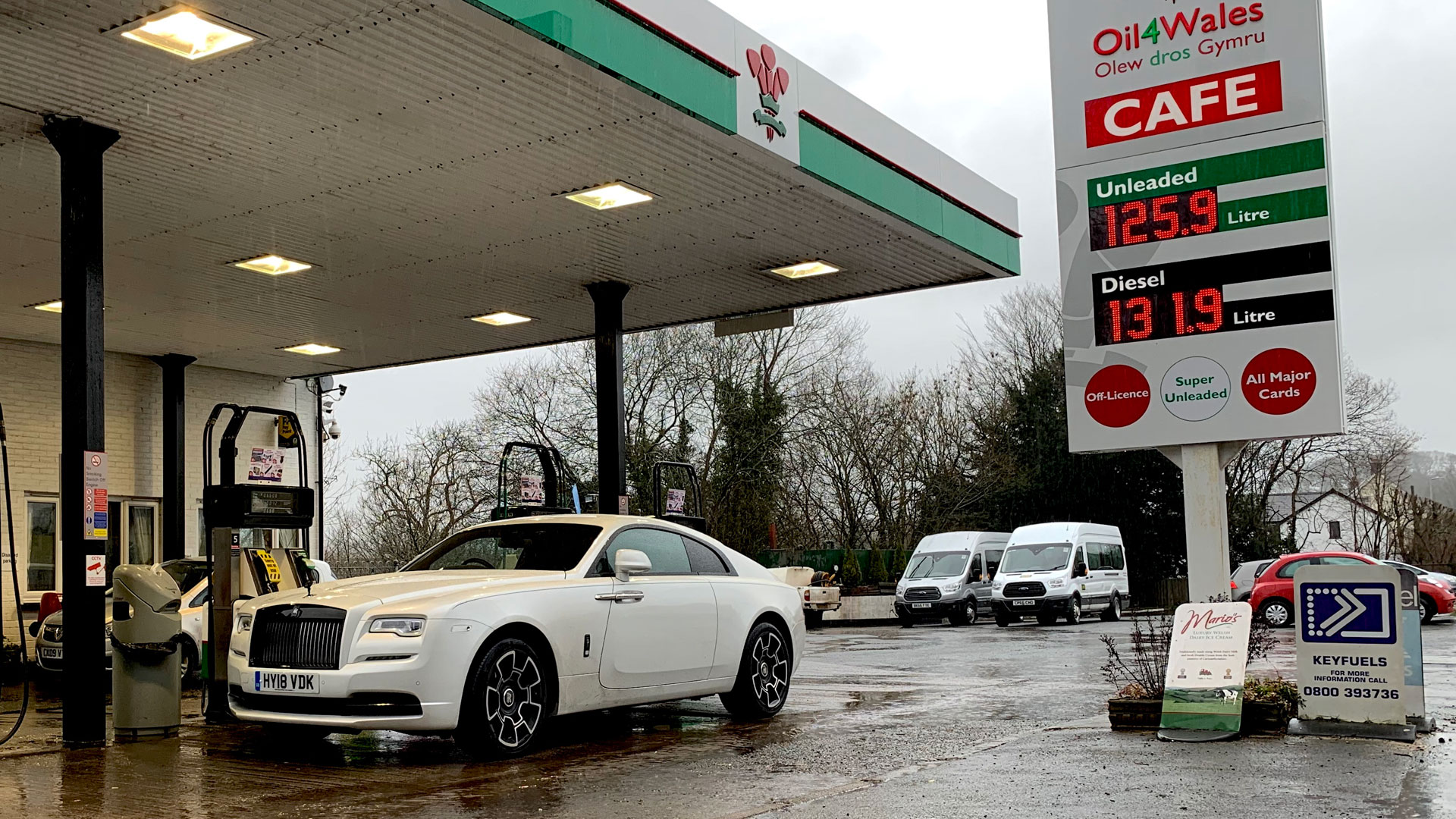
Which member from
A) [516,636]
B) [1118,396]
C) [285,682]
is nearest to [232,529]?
[285,682]

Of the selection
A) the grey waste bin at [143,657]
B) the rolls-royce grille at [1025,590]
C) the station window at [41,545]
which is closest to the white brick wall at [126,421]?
the station window at [41,545]

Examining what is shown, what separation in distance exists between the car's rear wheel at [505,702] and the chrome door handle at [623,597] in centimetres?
73

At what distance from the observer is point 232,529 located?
1130cm

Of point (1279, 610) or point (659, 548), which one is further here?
point (1279, 610)

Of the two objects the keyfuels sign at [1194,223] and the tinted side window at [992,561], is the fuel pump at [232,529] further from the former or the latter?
the tinted side window at [992,561]

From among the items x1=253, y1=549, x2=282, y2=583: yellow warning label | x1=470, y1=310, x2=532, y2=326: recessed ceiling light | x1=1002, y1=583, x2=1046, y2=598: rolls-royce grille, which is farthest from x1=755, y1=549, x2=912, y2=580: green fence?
x1=253, y1=549, x2=282, y2=583: yellow warning label

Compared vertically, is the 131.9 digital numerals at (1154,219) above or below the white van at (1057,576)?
above

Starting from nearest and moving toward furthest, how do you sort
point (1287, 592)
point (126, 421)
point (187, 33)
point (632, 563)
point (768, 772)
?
point (768, 772) < point (187, 33) < point (632, 563) < point (126, 421) < point (1287, 592)

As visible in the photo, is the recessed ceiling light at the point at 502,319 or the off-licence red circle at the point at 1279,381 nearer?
the off-licence red circle at the point at 1279,381

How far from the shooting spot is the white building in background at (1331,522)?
4672cm

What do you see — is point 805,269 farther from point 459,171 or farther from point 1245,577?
point 1245,577

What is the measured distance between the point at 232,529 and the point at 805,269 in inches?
298

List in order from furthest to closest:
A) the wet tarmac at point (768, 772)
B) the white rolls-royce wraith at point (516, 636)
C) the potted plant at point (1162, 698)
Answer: the potted plant at point (1162, 698) < the white rolls-royce wraith at point (516, 636) < the wet tarmac at point (768, 772)

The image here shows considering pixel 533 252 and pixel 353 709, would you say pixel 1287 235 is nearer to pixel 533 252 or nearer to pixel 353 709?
pixel 353 709
